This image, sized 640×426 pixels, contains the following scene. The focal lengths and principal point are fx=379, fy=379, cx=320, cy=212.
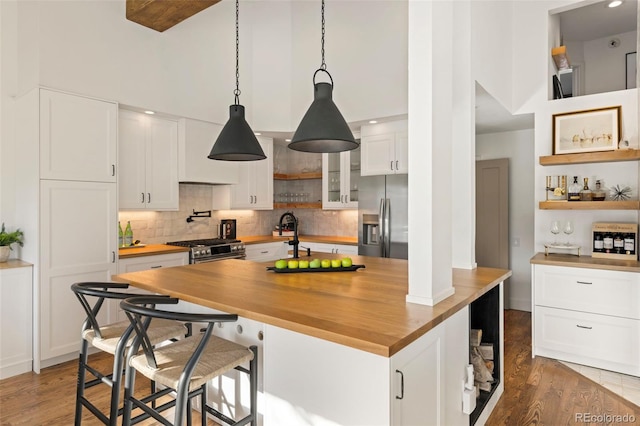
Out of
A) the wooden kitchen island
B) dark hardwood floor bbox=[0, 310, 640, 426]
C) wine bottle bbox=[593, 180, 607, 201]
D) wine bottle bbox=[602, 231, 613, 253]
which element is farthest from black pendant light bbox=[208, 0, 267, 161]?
wine bottle bbox=[602, 231, 613, 253]

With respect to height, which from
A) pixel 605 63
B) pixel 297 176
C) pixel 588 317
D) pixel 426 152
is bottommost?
pixel 588 317

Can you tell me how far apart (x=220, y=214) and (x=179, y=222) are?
26.8 inches

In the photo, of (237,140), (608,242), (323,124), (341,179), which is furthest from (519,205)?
(237,140)

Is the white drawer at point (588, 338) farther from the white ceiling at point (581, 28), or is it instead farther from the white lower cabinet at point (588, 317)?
the white ceiling at point (581, 28)

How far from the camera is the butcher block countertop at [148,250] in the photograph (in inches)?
152

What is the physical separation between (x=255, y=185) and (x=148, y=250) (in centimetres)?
185

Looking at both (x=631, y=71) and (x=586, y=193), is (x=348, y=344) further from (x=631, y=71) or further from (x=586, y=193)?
(x=631, y=71)

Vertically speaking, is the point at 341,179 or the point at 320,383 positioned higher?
the point at 341,179

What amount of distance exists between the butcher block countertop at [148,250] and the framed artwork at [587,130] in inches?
164

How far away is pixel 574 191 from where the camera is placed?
3723 millimetres

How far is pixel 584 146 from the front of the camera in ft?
12.2

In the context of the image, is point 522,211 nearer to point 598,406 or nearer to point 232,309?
point 598,406

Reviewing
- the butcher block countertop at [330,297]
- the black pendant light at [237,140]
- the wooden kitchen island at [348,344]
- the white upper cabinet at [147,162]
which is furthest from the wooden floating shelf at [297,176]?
the wooden kitchen island at [348,344]

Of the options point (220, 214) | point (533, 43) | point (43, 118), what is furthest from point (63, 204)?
point (533, 43)
